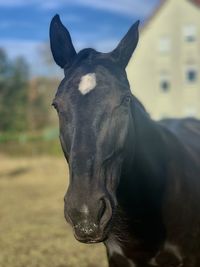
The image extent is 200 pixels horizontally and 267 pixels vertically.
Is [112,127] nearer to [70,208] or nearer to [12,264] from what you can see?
[70,208]

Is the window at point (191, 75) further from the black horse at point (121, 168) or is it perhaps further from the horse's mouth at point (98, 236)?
the horse's mouth at point (98, 236)

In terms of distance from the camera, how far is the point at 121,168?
3.16 metres

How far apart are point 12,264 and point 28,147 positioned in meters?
25.6

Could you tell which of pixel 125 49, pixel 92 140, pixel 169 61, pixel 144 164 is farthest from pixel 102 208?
pixel 169 61

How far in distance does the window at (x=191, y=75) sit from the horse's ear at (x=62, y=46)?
119 ft

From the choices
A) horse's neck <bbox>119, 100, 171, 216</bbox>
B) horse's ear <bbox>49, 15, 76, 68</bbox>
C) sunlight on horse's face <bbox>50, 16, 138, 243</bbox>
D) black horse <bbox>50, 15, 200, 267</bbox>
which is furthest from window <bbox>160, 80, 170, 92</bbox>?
sunlight on horse's face <bbox>50, 16, 138, 243</bbox>

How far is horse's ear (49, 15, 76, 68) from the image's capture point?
3342 millimetres

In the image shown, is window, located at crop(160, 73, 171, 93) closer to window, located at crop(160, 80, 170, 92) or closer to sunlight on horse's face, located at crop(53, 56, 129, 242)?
window, located at crop(160, 80, 170, 92)

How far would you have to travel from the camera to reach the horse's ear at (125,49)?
3.24 meters

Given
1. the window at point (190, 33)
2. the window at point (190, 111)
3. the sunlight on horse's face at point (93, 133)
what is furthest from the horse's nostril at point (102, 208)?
the window at point (190, 33)

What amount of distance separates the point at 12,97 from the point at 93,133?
1604 inches

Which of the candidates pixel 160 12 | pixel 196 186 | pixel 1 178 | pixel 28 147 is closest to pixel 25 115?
pixel 28 147

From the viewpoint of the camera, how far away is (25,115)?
143 feet

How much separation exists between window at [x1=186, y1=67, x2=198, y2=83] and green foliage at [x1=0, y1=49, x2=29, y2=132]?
558 inches
